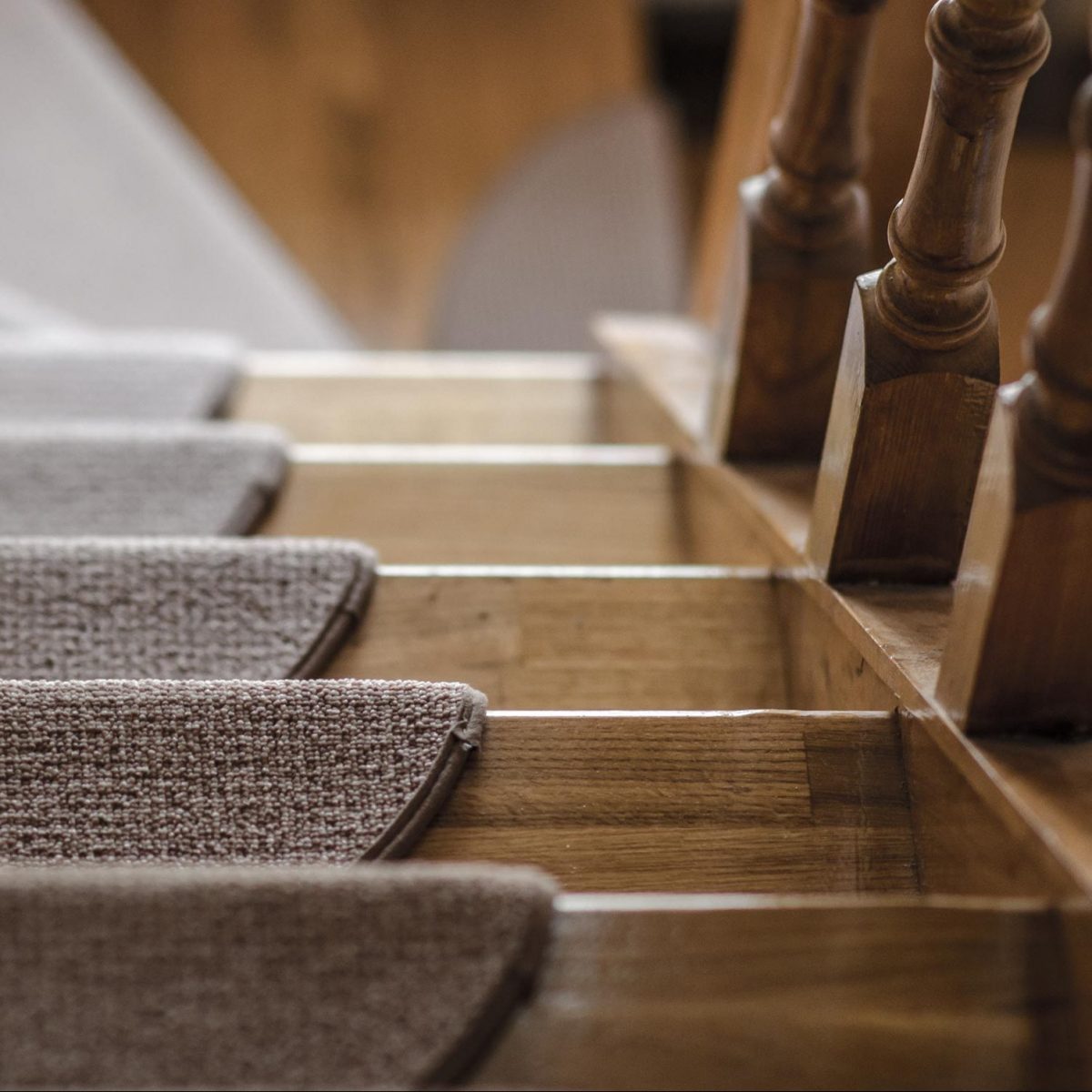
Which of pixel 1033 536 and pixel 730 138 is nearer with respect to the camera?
pixel 1033 536

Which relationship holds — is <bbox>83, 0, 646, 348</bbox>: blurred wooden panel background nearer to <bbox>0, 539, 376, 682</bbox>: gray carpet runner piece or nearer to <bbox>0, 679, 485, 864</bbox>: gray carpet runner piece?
<bbox>0, 539, 376, 682</bbox>: gray carpet runner piece

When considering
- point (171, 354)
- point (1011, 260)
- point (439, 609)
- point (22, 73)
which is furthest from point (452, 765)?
point (22, 73)

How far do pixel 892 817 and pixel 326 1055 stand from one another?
12.5 inches

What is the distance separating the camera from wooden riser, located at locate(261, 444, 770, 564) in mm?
1048

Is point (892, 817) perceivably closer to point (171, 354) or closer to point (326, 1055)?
point (326, 1055)

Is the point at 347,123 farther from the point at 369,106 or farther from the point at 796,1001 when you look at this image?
the point at 796,1001

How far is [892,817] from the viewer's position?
66cm

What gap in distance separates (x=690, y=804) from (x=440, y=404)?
884 millimetres

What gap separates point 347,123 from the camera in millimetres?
3648

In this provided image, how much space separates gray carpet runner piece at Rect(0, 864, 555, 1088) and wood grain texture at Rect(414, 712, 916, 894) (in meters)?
0.13

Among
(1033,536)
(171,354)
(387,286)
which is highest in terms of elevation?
(1033,536)

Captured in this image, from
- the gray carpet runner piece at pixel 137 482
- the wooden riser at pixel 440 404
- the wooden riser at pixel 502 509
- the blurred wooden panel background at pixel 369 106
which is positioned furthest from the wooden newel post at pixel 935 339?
the blurred wooden panel background at pixel 369 106

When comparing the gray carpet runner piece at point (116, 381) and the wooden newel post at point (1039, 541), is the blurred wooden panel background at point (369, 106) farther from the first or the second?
the wooden newel post at point (1039, 541)

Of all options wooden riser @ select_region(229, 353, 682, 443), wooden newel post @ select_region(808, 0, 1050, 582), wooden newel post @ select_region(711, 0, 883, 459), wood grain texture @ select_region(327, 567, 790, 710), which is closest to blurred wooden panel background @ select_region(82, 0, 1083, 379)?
wooden riser @ select_region(229, 353, 682, 443)
